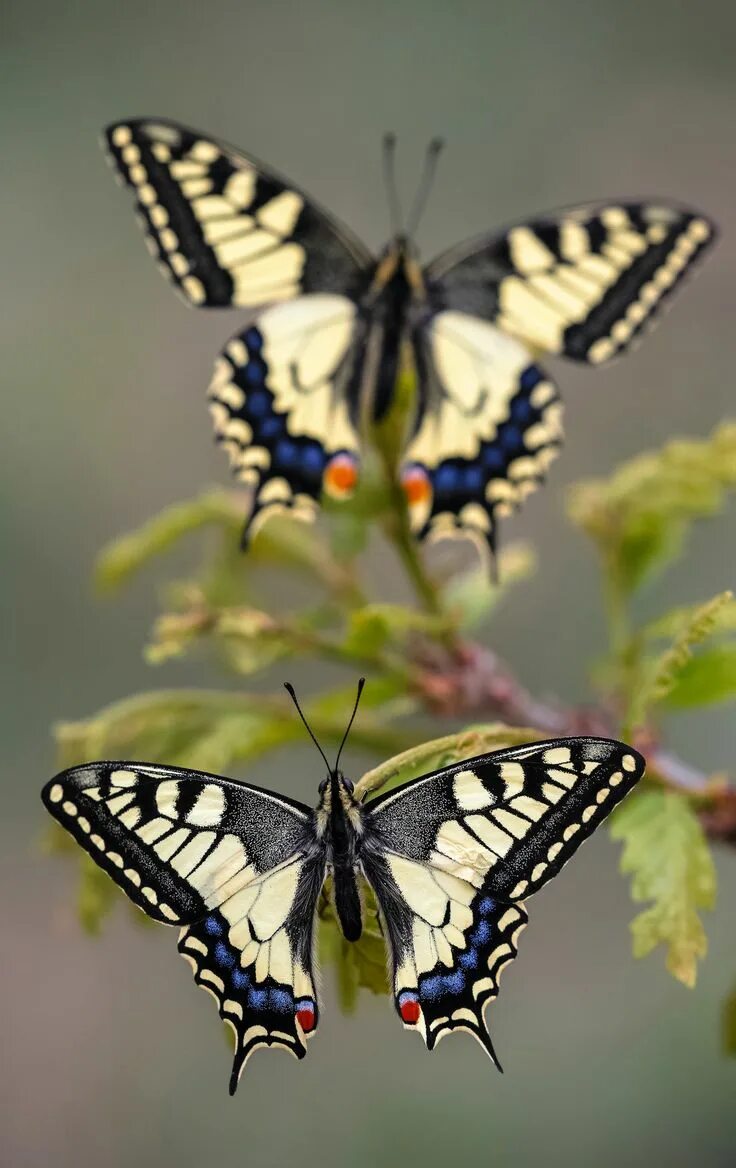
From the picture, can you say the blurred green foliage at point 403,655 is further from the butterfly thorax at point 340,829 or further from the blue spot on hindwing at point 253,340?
the blue spot on hindwing at point 253,340

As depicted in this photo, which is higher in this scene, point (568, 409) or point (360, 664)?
point (568, 409)

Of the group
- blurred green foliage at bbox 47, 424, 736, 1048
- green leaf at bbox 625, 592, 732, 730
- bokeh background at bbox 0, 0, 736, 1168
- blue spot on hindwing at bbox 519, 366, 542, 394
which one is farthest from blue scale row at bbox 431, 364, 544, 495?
bokeh background at bbox 0, 0, 736, 1168

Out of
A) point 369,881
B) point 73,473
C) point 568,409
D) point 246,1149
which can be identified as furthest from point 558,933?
point 369,881

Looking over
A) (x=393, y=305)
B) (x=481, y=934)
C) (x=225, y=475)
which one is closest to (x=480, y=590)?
(x=393, y=305)

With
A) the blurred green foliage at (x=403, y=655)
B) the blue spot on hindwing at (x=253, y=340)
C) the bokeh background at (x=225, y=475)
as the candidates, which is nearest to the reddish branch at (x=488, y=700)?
the blurred green foliage at (x=403, y=655)

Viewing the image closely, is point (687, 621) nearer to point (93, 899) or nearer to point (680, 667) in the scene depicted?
point (680, 667)

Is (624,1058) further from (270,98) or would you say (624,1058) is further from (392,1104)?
(270,98)

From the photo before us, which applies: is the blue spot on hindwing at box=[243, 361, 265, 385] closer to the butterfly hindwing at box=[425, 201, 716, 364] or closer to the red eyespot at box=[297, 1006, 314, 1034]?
the butterfly hindwing at box=[425, 201, 716, 364]

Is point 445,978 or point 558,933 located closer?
point 445,978
